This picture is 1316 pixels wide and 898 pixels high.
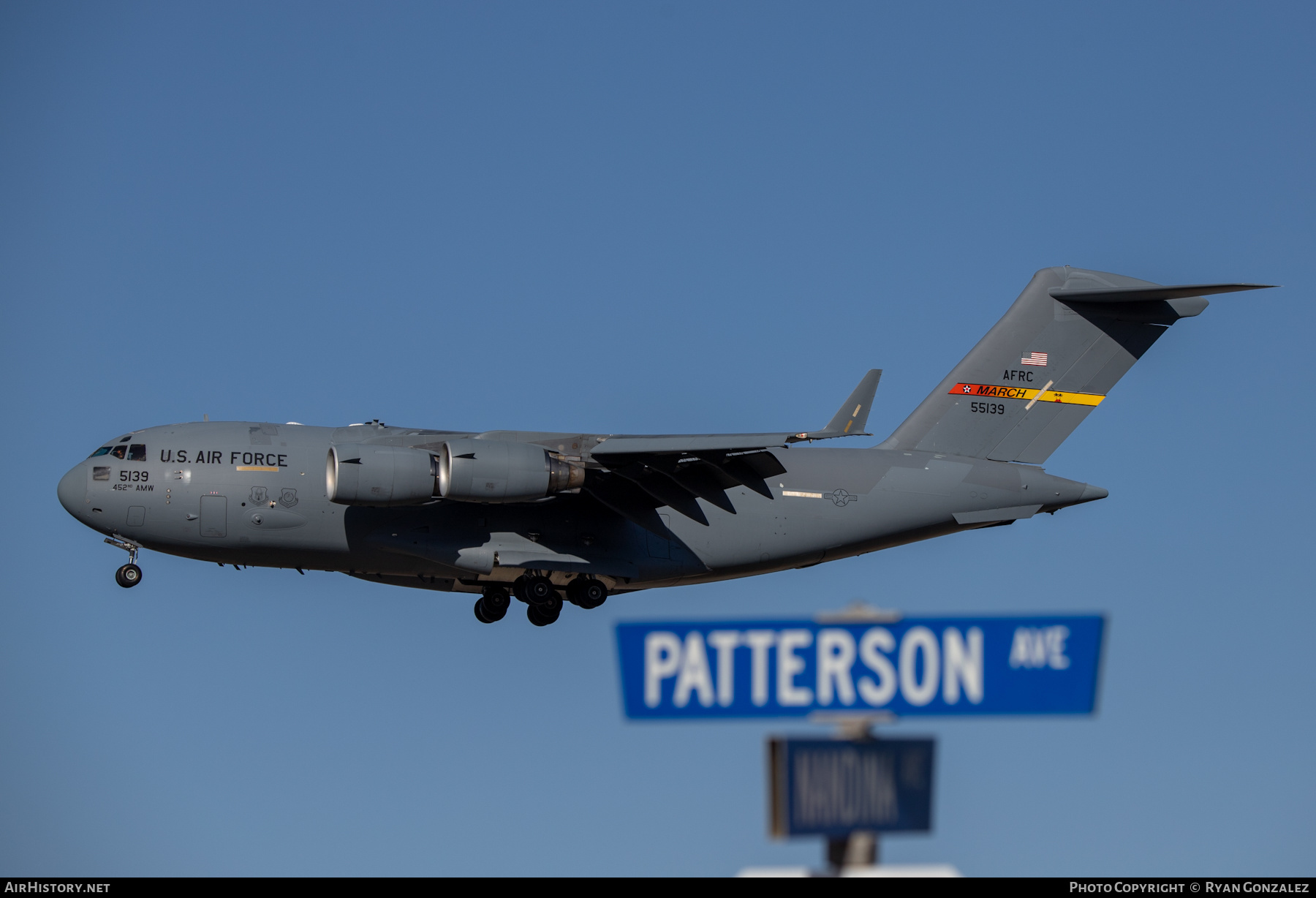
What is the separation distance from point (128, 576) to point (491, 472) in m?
4.85

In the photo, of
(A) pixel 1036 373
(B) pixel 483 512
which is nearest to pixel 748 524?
(B) pixel 483 512

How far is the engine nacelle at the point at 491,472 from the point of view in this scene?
18.1 m

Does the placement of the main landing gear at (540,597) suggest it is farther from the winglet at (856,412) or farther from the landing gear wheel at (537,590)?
the winglet at (856,412)

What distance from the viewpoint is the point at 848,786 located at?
9172 mm

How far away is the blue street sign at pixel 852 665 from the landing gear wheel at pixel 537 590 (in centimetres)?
1067

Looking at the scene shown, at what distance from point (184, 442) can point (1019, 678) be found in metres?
12.5

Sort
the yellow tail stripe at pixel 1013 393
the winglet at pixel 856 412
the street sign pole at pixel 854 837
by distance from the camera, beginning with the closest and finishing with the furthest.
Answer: the street sign pole at pixel 854 837 → the winglet at pixel 856 412 → the yellow tail stripe at pixel 1013 393

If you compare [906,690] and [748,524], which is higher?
[748,524]

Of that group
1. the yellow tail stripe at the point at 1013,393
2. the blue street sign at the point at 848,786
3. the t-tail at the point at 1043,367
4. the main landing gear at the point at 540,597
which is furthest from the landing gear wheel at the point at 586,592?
the blue street sign at the point at 848,786

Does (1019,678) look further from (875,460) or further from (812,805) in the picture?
(875,460)

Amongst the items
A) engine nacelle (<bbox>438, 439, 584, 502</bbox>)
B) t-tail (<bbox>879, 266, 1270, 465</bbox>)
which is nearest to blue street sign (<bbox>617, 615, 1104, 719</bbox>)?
engine nacelle (<bbox>438, 439, 584, 502</bbox>)

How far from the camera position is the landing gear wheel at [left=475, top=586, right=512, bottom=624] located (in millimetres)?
20750
